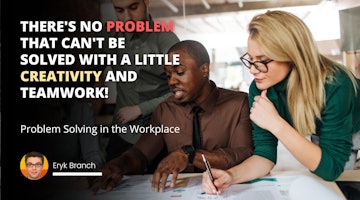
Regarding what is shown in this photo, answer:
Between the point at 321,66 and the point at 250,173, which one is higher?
the point at 321,66

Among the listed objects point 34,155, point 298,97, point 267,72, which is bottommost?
point 34,155

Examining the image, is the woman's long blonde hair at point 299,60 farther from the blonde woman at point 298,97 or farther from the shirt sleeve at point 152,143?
the shirt sleeve at point 152,143

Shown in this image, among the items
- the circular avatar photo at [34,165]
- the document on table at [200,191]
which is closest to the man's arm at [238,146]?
the document on table at [200,191]

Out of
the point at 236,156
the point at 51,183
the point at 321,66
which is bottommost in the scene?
the point at 51,183

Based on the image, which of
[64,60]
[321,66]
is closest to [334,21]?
[321,66]

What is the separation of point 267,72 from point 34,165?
1.13 meters

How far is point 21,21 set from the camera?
75.4 inches

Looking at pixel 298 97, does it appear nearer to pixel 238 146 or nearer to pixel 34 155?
pixel 238 146

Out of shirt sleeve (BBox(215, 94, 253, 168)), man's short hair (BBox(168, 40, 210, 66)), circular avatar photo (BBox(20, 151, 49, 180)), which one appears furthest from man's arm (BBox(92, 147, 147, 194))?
man's short hair (BBox(168, 40, 210, 66))

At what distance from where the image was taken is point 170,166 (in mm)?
1826

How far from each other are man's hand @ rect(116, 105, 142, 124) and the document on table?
0.26 metres

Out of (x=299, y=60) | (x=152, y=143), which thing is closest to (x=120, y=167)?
(x=152, y=143)

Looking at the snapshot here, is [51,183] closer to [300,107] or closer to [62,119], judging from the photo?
[62,119]

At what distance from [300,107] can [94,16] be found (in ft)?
3.19
